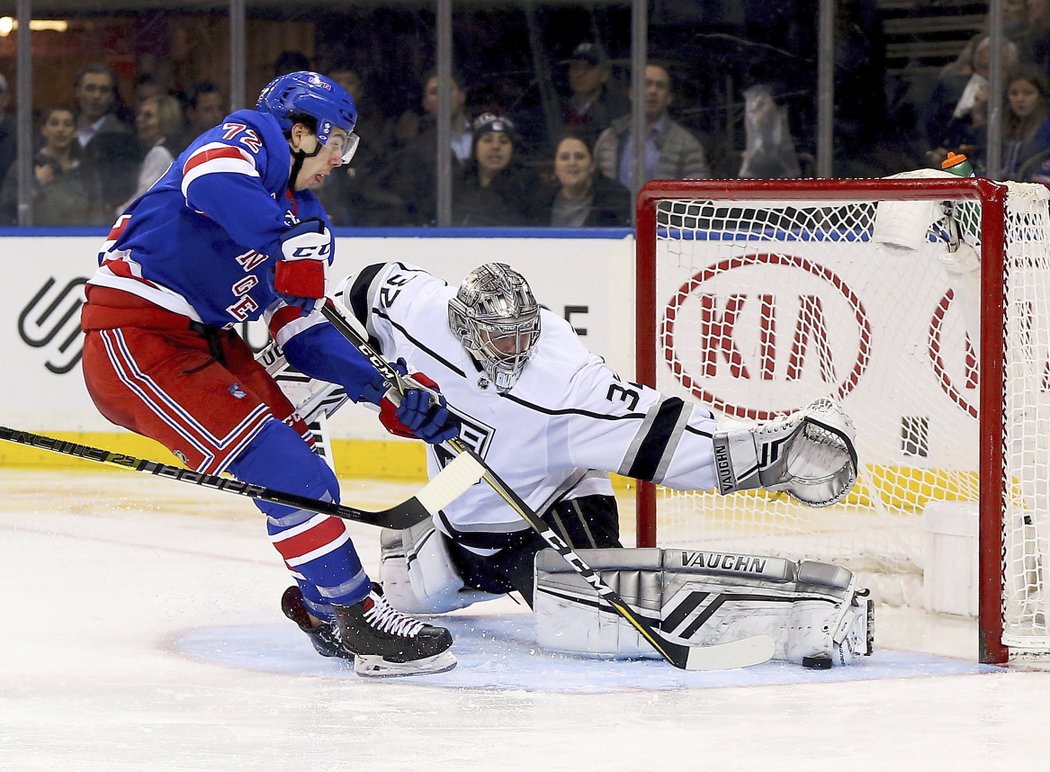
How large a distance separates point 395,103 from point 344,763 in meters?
3.68

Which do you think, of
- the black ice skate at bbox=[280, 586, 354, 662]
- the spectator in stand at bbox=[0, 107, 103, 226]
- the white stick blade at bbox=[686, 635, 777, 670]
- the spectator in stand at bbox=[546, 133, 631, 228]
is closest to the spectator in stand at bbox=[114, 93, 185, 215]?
the spectator in stand at bbox=[0, 107, 103, 226]

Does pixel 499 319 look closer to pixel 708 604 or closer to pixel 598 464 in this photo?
pixel 598 464

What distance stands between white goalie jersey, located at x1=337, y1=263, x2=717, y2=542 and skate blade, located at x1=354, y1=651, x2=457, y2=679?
1.12ft

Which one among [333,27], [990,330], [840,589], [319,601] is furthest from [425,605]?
[333,27]

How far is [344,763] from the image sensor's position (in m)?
2.47

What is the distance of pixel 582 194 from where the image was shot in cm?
566

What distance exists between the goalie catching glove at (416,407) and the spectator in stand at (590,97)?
2648 mm

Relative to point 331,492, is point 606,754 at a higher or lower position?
lower

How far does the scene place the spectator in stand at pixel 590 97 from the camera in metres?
5.64

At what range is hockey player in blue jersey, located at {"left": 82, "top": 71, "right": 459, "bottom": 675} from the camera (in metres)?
2.95

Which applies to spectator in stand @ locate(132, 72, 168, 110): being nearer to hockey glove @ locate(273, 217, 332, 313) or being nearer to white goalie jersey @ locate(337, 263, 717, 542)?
white goalie jersey @ locate(337, 263, 717, 542)

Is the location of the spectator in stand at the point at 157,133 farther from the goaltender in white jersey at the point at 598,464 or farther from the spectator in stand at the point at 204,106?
the goaltender in white jersey at the point at 598,464

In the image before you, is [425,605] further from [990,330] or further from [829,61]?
[829,61]

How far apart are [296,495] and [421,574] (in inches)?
20.3
